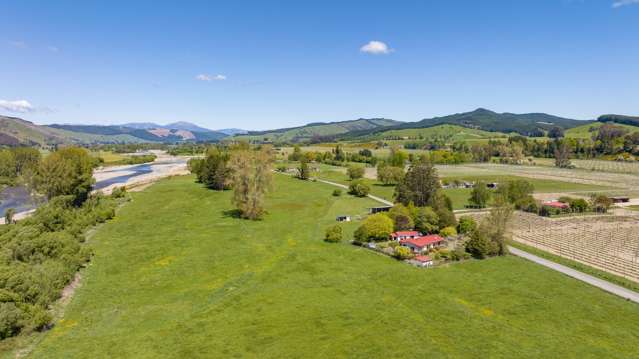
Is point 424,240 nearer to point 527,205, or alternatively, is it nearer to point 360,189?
point 527,205

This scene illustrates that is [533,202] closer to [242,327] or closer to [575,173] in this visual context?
[242,327]

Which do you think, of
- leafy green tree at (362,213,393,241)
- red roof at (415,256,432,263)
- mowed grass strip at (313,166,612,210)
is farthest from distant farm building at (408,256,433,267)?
mowed grass strip at (313,166,612,210)

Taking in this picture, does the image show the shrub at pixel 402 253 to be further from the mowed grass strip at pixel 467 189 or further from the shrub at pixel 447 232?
the mowed grass strip at pixel 467 189

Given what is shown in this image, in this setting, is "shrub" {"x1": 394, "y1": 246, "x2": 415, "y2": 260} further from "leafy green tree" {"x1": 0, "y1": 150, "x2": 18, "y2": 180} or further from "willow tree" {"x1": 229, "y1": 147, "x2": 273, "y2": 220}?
"leafy green tree" {"x1": 0, "y1": 150, "x2": 18, "y2": 180}

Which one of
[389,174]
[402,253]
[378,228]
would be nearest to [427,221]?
[378,228]

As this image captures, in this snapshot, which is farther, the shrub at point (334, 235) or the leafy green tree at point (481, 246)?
the shrub at point (334, 235)

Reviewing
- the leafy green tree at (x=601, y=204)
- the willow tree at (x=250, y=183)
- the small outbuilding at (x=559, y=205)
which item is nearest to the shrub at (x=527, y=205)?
the small outbuilding at (x=559, y=205)
